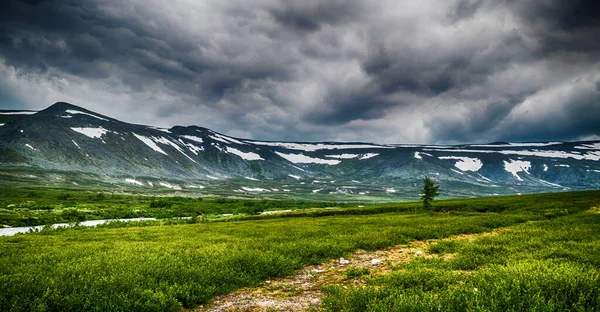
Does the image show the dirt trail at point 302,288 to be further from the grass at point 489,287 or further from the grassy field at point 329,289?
the grass at point 489,287

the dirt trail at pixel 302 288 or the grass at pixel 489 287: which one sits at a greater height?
the grass at pixel 489 287

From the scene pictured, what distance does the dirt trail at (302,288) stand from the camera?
10281mm

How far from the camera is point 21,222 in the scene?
52500 mm

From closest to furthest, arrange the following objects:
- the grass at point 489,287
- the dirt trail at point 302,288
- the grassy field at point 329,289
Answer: the grass at point 489,287, the grassy field at point 329,289, the dirt trail at point 302,288

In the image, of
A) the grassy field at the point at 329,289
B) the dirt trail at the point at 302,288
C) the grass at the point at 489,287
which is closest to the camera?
the grass at the point at 489,287

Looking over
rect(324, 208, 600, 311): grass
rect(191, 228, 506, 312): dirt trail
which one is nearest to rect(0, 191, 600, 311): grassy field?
rect(324, 208, 600, 311): grass

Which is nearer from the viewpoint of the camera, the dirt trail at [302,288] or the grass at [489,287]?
the grass at [489,287]

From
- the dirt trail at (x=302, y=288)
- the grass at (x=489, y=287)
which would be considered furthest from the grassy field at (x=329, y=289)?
the dirt trail at (x=302, y=288)

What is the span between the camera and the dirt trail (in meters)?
10.3

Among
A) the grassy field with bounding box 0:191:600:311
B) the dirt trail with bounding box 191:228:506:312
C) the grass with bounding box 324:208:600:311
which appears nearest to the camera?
the grass with bounding box 324:208:600:311

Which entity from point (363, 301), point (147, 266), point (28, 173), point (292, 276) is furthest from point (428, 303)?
point (28, 173)

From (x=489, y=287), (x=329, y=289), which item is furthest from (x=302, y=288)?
(x=489, y=287)

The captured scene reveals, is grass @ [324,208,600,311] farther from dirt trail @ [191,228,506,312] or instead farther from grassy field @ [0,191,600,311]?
dirt trail @ [191,228,506,312]

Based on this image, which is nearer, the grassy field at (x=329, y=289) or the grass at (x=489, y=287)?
the grass at (x=489, y=287)
